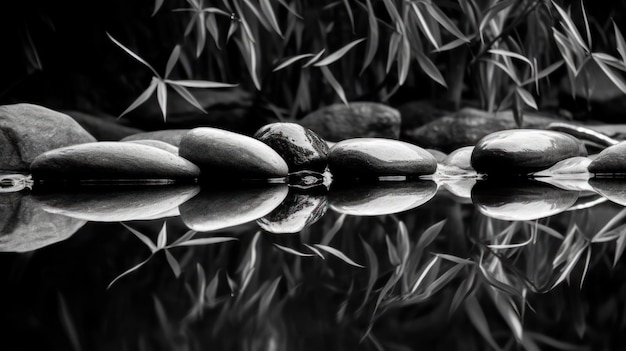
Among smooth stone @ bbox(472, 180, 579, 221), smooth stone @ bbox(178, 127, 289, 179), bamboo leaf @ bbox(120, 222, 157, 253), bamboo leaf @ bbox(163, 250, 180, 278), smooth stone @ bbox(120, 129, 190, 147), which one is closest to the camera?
bamboo leaf @ bbox(163, 250, 180, 278)

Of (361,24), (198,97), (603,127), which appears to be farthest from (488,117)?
(198,97)

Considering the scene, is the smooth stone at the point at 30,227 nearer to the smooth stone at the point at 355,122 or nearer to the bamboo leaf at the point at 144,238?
the bamboo leaf at the point at 144,238

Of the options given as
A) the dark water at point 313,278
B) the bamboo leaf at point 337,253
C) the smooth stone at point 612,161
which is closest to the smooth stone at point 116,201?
the dark water at point 313,278

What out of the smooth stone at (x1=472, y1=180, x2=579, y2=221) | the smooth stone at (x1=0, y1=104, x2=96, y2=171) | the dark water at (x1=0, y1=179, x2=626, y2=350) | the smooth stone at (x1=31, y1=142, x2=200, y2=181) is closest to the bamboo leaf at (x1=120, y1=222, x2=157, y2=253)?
the dark water at (x1=0, y1=179, x2=626, y2=350)

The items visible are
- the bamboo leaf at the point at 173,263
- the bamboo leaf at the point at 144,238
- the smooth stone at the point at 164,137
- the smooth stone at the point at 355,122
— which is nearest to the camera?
the bamboo leaf at the point at 173,263

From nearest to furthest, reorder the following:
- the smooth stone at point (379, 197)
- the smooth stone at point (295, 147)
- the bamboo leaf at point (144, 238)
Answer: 1. the bamboo leaf at point (144, 238)
2. the smooth stone at point (379, 197)
3. the smooth stone at point (295, 147)

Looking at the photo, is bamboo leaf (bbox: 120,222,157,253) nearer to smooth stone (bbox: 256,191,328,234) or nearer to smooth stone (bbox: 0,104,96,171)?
smooth stone (bbox: 256,191,328,234)

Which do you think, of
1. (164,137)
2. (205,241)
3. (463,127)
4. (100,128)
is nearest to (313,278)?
(205,241)
